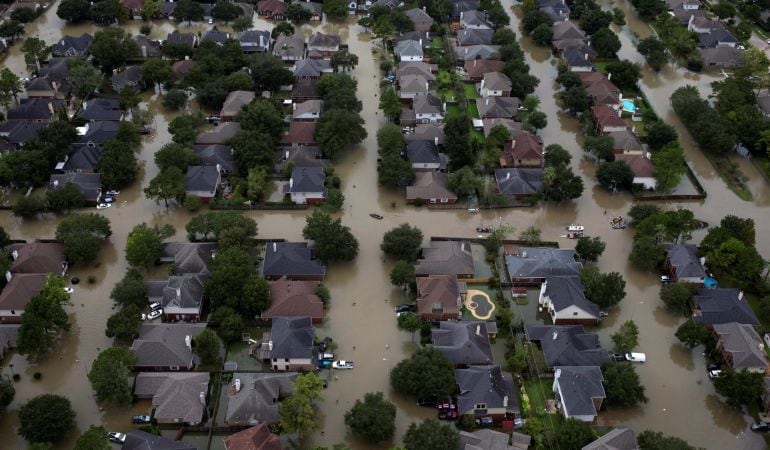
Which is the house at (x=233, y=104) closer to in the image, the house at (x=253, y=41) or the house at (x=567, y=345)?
the house at (x=253, y=41)

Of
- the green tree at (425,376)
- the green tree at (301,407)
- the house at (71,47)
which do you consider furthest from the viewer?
the house at (71,47)

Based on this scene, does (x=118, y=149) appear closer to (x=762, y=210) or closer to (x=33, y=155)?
(x=33, y=155)

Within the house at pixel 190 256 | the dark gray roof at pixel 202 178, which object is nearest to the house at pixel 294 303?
the house at pixel 190 256

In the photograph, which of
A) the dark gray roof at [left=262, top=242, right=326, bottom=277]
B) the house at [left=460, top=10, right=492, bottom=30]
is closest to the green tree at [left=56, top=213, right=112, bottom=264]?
the dark gray roof at [left=262, top=242, right=326, bottom=277]

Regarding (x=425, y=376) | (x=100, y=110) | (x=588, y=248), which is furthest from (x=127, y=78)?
(x=588, y=248)

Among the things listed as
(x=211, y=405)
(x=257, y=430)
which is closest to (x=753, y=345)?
(x=257, y=430)

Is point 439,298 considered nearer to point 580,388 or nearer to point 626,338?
point 580,388

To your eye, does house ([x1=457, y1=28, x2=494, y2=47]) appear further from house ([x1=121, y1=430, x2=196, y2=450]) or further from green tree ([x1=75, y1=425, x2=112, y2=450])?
green tree ([x1=75, y1=425, x2=112, y2=450])
